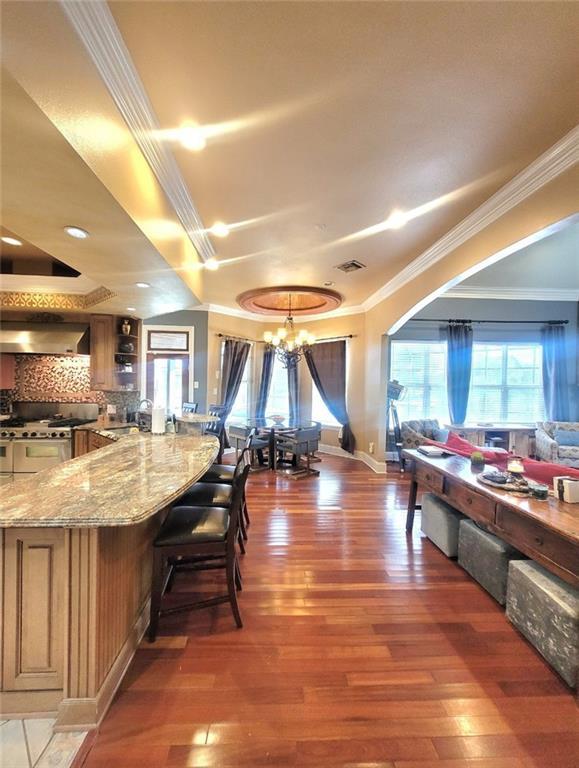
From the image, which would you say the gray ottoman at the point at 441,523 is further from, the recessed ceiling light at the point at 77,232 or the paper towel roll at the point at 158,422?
the recessed ceiling light at the point at 77,232

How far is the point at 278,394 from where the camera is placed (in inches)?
277

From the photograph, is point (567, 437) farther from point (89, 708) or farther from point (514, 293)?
point (89, 708)

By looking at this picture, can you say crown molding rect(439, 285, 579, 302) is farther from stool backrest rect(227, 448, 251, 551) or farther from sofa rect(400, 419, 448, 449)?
stool backrest rect(227, 448, 251, 551)

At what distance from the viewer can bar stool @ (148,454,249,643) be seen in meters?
1.74

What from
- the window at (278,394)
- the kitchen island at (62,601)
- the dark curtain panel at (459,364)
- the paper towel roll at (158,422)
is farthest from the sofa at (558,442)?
the kitchen island at (62,601)

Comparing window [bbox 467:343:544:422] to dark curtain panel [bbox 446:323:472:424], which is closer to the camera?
dark curtain panel [bbox 446:323:472:424]

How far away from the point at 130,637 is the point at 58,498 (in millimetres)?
902

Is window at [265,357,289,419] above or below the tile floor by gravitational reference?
above

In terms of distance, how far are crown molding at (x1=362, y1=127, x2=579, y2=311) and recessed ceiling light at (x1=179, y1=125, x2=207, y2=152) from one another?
2199 millimetres

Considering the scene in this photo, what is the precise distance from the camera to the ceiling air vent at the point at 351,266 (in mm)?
3902

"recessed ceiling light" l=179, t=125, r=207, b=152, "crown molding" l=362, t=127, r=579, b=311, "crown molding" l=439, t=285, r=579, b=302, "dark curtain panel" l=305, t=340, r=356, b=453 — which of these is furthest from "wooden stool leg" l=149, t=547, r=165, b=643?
"crown molding" l=439, t=285, r=579, b=302

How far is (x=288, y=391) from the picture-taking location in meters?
6.85

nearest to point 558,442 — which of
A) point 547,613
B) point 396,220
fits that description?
point 547,613

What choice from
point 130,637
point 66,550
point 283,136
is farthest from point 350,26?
point 130,637
